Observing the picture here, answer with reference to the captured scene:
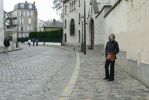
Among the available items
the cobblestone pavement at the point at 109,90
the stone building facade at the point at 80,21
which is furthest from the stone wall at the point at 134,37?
the stone building facade at the point at 80,21

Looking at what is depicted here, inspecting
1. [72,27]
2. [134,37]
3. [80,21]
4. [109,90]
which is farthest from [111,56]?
[72,27]

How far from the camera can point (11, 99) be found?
29.6ft

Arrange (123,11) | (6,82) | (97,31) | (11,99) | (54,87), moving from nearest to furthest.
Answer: (11,99)
(54,87)
(6,82)
(123,11)
(97,31)

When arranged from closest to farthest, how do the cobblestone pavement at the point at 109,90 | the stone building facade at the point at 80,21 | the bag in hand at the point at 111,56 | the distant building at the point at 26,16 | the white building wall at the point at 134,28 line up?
the cobblestone pavement at the point at 109,90
the white building wall at the point at 134,28
the bag in hand at the point at 111,56
the stone building facade at the point at 80,21
the distant building at the point at 26,16

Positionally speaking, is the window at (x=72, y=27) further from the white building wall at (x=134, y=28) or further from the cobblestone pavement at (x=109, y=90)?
the cobblestone pavement at (x=109, y=90)

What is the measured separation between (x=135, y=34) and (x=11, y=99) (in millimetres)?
5687

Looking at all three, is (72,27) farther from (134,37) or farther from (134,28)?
(134,37)

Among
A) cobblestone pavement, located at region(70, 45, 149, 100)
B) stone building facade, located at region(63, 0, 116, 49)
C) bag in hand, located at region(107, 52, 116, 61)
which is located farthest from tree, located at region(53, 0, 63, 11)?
bag in hand, located at region(107, 52, 116, 61)

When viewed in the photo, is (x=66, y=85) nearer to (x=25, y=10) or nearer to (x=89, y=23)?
(x=89, y=23)

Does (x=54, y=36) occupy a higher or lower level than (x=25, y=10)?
lower

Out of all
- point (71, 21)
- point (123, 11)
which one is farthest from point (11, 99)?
point (71, 21)

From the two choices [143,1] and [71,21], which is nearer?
[143,1]

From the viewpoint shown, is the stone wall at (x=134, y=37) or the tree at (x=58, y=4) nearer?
the stone wall at (x=134, y=37)

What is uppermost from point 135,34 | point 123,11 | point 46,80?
point 123,11
